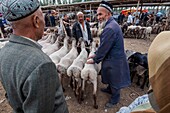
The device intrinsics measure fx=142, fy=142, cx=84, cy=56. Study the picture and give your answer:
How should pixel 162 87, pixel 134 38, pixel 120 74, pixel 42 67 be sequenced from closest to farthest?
1. pixel 162 87
2. pixel 42 67
3. pixel 120 74
4. pixel 134 38

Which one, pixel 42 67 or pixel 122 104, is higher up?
pixel 42 67

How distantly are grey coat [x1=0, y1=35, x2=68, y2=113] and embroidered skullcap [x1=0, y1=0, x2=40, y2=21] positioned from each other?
148mm

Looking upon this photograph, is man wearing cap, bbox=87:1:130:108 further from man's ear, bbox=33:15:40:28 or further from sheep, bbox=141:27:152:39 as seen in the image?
sheep, bbox=141:27:152:39

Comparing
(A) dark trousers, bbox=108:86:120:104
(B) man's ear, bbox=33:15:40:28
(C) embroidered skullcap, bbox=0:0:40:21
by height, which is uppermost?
(C) embroidered skullcap, bbox=0:0:40:21

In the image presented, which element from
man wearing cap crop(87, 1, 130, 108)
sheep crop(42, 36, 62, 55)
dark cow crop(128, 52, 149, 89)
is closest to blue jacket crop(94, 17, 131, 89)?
man wearing cap crop(87, 1, 130, 108)

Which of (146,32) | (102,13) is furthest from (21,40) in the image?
(146,32)

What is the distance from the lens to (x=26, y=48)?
0.98 metres

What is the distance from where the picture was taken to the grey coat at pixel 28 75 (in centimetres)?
91

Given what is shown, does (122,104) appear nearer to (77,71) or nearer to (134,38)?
(77,71)

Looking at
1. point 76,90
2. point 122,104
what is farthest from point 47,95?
point 122,104

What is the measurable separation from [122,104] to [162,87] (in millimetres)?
3175

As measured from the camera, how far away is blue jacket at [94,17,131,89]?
2.77 metres

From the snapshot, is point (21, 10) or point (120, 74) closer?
point (21, 10)

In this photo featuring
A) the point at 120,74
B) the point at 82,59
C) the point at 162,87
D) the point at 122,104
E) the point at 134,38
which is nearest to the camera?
the point at 162,87
